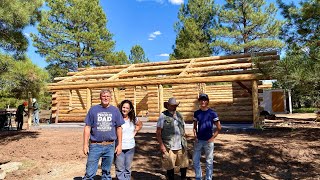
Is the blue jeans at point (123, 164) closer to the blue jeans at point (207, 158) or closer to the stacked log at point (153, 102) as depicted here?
the blue jeans at point (207, 158)

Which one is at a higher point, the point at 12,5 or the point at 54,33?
the point at 54,33

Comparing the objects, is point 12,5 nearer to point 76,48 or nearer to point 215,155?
point 215,155

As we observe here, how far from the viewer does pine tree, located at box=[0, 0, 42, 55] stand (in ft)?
29.2

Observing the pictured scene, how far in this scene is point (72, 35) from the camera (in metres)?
26.4

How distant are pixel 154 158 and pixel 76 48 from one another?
20736 mm

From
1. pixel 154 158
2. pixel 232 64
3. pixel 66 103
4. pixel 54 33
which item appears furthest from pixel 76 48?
pixel 154 158

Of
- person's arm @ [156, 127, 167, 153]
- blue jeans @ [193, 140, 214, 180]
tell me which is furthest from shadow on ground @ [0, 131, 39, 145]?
blue jeans @ [193, 140, 214, 180]

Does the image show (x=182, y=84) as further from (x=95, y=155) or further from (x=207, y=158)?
(x=95, y=155)

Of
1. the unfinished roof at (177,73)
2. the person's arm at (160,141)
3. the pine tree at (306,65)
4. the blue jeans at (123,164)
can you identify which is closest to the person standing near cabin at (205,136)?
the person's arm at (160,141)

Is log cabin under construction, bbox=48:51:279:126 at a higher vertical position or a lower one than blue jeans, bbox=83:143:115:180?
higher

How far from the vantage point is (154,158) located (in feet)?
25.2

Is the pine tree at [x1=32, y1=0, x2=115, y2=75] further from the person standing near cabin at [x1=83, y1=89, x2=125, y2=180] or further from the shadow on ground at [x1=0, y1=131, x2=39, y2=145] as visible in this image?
the person standing near cabin at [x1=83, y1=89, x2=125, y2=180]

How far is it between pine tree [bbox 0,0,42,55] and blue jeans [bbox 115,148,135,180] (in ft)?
21.3

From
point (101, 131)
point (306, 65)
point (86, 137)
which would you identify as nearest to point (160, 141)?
point (101, 131)
